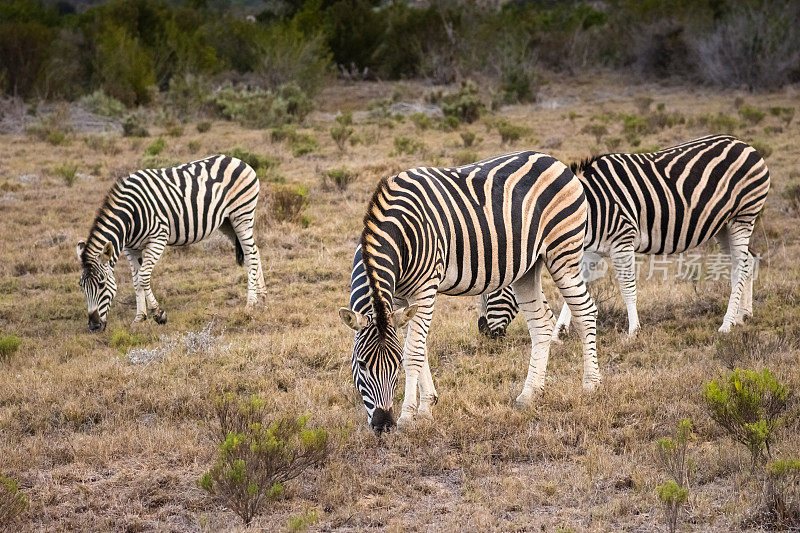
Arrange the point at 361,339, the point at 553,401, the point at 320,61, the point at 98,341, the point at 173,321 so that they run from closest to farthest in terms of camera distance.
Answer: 1. the point at 361,339
2. the point at 553,401
3. the point at 98,341
4. the point at 173,321
5. the point at 320,61

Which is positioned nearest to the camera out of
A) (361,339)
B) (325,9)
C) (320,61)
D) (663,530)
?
(663,530)

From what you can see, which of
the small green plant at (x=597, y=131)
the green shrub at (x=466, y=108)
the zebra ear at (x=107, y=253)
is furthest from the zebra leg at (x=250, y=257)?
the green shrub at (x=466, y=108)

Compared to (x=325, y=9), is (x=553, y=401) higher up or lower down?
lower down

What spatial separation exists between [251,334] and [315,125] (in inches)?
655

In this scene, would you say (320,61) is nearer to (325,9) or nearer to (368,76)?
(368,76)

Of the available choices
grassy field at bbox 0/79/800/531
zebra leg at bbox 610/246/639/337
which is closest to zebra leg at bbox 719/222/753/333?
grassy field at bbox 0/79/800/531

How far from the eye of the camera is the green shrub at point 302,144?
18688 mm

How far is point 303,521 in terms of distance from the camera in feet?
14.8

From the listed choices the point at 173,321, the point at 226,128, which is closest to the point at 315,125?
the point at 226,128

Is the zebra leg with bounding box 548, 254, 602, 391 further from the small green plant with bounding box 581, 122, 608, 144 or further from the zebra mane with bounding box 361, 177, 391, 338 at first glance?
the small green plant with bounding box 581, 122, 608, 144

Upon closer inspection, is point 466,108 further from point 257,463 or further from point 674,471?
point 257,463

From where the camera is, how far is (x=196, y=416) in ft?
20.8

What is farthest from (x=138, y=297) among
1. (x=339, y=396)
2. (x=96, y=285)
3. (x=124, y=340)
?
(x=339, y=396)

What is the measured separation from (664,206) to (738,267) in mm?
1083
